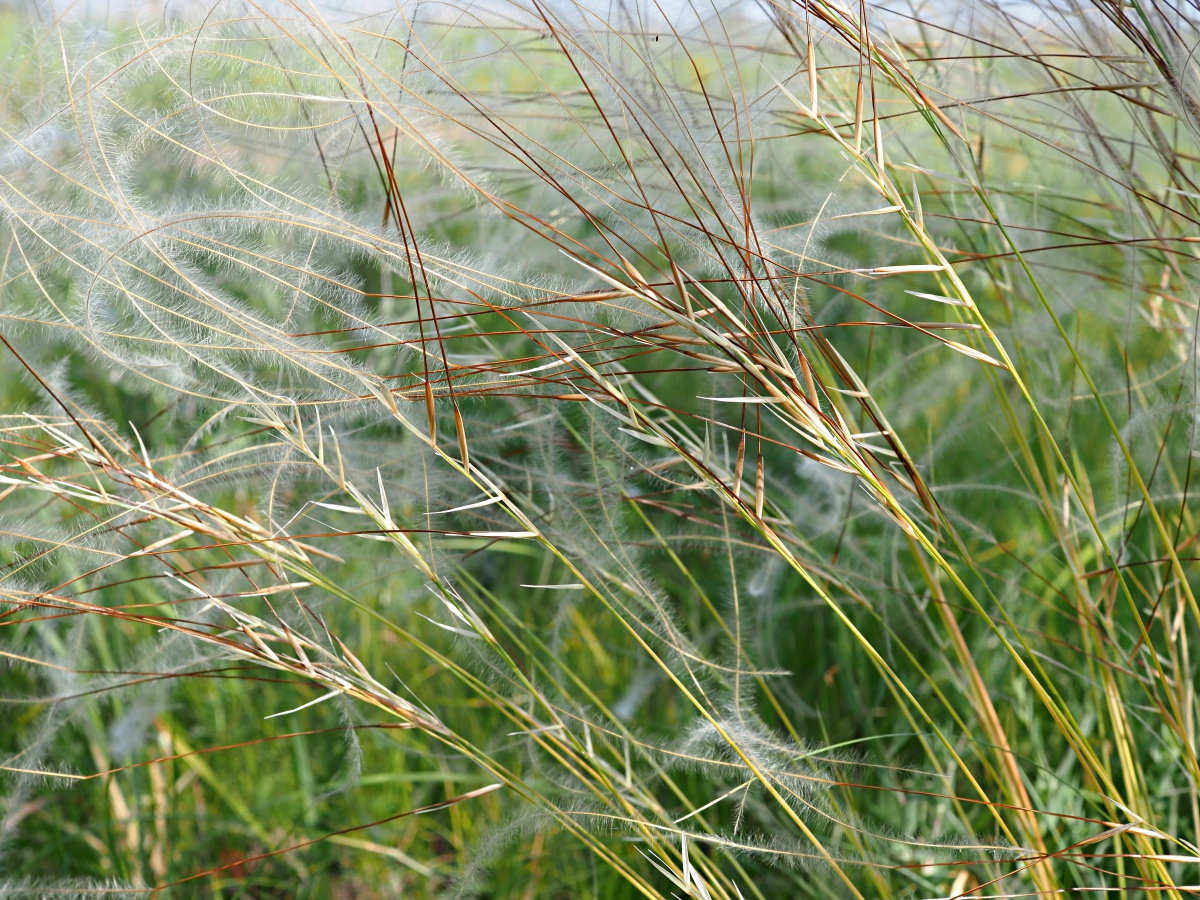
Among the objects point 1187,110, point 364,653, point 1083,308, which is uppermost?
point 1187,110

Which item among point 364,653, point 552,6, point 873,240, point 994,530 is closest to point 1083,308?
point 873,240

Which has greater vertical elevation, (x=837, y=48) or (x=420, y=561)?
(x=837, y=48)

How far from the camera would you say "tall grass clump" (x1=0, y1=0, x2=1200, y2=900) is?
2.59ft

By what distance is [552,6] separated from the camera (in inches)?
35.6

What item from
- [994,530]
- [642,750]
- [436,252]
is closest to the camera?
[436,252]

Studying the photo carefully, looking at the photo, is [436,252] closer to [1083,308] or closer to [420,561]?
[420,561]

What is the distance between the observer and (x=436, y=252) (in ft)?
2.90

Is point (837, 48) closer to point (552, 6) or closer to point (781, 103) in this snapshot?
point (781, 103)

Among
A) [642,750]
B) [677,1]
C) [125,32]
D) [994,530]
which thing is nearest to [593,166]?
[677,1]

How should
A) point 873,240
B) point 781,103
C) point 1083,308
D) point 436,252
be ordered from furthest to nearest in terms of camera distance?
point 873,240 < point 1083,308 < point 781,103 < point 436,252

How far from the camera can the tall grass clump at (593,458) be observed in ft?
2.59

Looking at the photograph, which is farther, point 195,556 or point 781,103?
point 195,556

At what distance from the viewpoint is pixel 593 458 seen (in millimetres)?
973

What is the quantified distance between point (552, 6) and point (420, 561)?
55 centimetres
